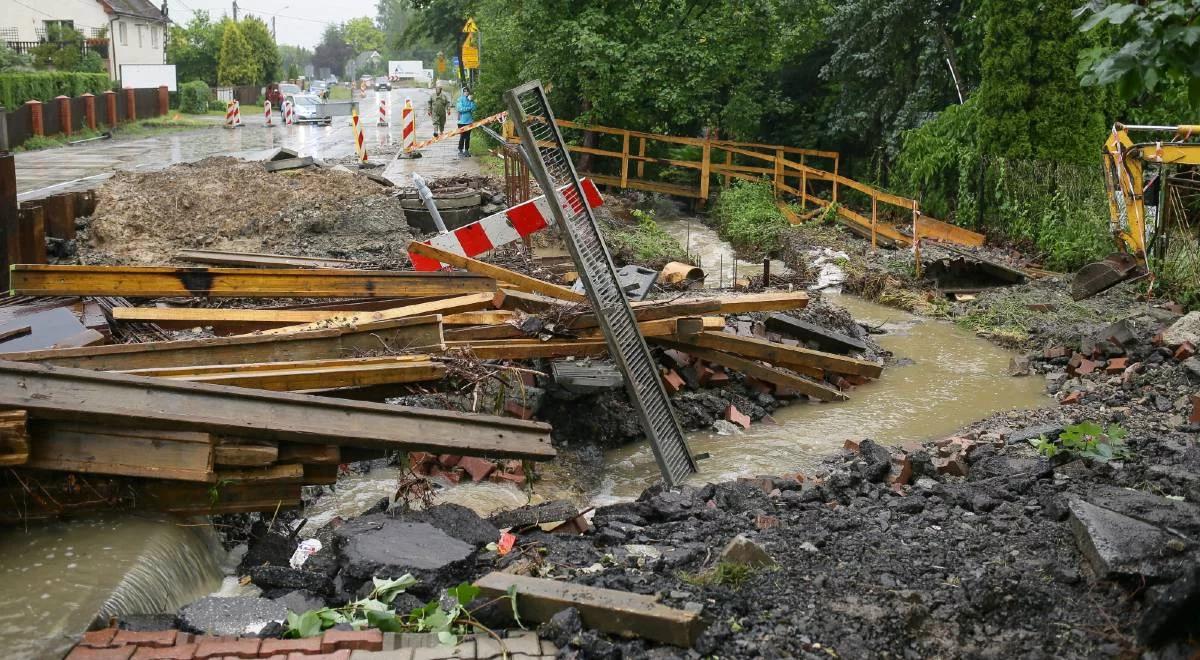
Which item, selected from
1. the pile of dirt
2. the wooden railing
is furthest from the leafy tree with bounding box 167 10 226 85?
the pile of dirt

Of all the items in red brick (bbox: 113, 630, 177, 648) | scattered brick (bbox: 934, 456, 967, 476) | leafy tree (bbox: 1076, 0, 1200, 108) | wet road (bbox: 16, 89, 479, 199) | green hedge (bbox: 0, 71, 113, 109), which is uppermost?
green hedge (bbox: 0, 71, 113, 109)

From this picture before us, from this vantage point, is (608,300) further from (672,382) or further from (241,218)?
(241,218)

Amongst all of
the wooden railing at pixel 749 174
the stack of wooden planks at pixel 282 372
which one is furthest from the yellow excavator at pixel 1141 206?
the stack of wooden planks at pixel 282 372

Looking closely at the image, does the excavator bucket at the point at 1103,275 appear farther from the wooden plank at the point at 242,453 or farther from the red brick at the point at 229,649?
the red brick at the point at 229,649

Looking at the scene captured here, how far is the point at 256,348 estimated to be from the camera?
6777mm

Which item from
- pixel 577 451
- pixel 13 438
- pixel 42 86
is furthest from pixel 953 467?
pixel 42 86

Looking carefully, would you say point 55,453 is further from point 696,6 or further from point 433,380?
point 696,6

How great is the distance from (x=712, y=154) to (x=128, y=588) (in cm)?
2061

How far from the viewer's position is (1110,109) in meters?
16.1

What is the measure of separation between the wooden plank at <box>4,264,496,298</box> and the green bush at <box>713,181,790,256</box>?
941 centimetres

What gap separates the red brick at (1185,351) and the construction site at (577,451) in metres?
0.03

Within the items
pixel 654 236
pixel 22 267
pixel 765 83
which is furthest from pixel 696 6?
pixel 22 267

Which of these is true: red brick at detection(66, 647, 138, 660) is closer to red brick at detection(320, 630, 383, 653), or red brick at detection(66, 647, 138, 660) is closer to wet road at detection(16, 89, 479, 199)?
red brick at detection(320, 630, 383, 653)

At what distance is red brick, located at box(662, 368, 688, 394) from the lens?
29.6 feet
